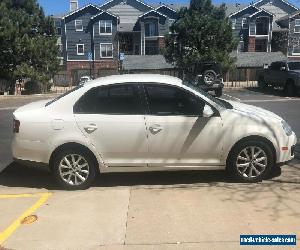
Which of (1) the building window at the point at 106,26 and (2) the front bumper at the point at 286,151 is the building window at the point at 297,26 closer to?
(1) the building window at the point at 106,26

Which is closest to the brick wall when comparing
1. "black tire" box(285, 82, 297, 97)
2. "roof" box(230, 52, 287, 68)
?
"roof" box(230, 52, 287, 68)

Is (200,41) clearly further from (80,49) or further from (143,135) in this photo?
(143,135)

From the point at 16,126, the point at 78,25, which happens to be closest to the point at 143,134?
the point at 16,126

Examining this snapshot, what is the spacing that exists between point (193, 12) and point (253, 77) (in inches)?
342

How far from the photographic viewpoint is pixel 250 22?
5112 cm

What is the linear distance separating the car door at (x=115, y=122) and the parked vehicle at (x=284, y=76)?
15.5 meters

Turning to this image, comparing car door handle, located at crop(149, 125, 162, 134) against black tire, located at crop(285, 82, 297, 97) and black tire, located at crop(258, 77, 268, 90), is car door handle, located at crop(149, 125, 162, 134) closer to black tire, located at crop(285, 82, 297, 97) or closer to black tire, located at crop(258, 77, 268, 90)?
black tire, located at crop(285, 82, 297, 97)

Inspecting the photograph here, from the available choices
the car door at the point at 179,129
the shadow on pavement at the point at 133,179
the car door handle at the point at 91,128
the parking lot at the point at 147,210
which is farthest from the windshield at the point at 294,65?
the car door handle at the point at 91,128

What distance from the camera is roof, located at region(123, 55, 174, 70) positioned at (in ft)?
148

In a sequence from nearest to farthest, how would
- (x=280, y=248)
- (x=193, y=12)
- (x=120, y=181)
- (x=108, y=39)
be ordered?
(x=280, y=248)
(x=120, y=181)
(x=193, y=12)
(x=108, y=39)

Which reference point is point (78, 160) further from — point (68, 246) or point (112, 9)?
point (112, 9)

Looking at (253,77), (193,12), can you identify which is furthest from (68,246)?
(253,77)

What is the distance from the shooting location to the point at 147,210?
5543 millimetres

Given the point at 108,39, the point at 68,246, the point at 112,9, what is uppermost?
the point at 112,9
